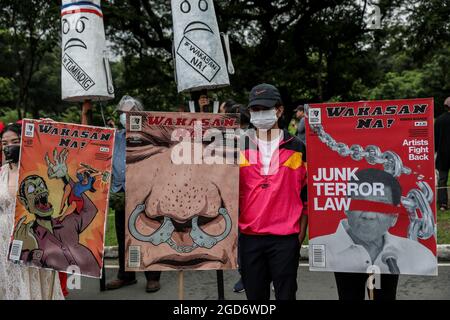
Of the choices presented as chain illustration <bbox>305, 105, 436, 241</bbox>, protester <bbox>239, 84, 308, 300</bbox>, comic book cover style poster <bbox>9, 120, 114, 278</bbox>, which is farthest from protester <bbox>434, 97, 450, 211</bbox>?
comic book cover style poster <bbox>9, 120, 114, 278</bbox>

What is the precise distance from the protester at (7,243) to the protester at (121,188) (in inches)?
42.3

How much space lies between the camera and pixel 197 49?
13.5 ft

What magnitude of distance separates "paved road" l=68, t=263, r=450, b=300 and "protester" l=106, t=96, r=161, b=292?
90mm

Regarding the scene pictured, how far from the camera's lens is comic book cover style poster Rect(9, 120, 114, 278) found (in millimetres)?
3553

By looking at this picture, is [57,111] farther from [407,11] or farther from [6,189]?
[6,189]

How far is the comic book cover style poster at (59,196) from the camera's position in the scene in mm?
3553

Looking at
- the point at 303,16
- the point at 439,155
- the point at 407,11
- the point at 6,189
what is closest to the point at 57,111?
the point at 303,16

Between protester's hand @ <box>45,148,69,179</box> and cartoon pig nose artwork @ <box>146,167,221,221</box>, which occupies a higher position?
protester's hand @ <box>45,148,69,179</box>

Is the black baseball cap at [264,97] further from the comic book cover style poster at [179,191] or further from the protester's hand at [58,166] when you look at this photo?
the protester's hand at [58,166]

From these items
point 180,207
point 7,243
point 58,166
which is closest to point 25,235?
point 7,243

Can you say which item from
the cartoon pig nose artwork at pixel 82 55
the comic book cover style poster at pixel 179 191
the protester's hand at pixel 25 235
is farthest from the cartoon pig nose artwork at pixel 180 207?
the cartoon pig nose artwork at pixel 82 55

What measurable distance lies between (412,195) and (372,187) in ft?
0.74

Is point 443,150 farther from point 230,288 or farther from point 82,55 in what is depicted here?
point 82,55

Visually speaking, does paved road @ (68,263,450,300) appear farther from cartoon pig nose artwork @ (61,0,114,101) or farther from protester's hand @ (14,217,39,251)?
cartoon pig nose artwork @ (61,0,114,101)
